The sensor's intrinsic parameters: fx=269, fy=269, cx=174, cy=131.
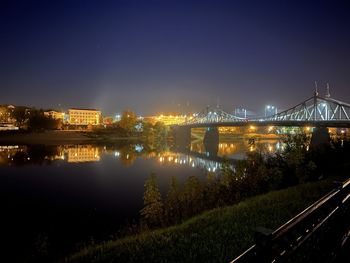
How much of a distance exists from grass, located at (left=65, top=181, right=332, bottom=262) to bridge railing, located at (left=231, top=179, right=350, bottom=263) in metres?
1.69

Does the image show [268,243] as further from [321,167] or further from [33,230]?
[321,167]

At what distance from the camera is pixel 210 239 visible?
6.51 metres

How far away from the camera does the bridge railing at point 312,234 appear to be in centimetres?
230

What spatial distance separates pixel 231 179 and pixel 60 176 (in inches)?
709

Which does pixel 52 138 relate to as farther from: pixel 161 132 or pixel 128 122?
pixel 161 132

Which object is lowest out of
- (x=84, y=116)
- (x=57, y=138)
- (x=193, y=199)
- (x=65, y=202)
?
(x=65, y=202)

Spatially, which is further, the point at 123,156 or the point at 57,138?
the point at 57,138

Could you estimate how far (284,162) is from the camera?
1725 centimetres

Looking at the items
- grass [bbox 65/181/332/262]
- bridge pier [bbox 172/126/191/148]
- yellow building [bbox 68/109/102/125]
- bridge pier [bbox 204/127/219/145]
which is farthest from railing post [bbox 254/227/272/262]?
yellow building [bbox 68/109/102/125]

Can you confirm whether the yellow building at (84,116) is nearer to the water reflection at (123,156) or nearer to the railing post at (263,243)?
the water reflection at (123,156)

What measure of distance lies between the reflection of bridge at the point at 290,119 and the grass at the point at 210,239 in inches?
1529

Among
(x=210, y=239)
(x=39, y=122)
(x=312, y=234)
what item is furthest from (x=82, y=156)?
(x=39, y=122)

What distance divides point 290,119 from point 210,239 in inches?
2384

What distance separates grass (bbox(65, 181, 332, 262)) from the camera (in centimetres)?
580
